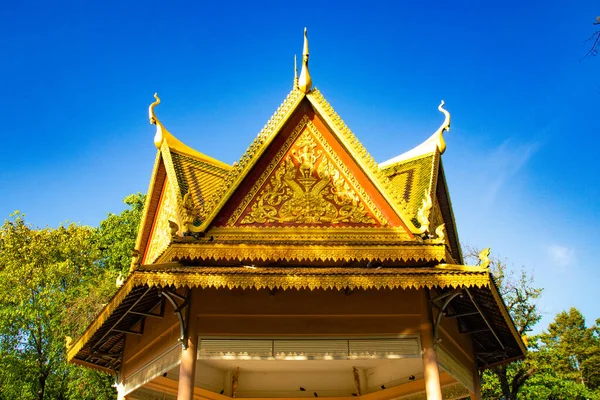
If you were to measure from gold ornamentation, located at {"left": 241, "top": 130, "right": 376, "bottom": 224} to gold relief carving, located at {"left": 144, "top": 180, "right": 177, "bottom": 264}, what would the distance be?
225cm

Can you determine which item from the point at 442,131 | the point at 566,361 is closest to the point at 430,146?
the point at 442,131

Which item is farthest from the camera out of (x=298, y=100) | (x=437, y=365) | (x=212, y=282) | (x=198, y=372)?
(x=198, y=372)

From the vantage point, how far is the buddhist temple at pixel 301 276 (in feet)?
29.1

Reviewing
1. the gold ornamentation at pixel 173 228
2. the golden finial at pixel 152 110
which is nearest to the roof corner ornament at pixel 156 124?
the golden finial at pixel 152 110

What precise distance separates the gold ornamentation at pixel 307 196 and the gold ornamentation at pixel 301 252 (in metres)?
0.90

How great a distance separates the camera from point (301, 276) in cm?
854

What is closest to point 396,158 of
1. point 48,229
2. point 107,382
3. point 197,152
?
point 197,152

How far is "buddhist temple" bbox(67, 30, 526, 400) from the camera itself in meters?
8.87

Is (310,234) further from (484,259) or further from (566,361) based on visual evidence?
(566,361)

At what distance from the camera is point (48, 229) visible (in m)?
28.2

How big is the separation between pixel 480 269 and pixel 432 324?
130cm

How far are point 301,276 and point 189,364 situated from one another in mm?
2251

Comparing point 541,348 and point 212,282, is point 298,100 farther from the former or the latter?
point 541,348

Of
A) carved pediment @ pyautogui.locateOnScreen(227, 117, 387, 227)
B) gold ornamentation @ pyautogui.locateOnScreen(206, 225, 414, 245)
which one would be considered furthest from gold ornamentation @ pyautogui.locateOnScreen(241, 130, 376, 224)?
gold ornamentation @ pyautogui.locateOnScreen(206, 225, 414, 245)
